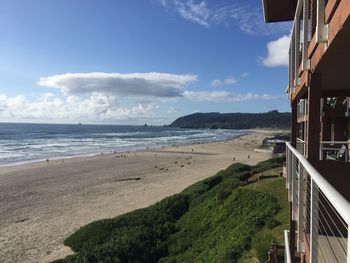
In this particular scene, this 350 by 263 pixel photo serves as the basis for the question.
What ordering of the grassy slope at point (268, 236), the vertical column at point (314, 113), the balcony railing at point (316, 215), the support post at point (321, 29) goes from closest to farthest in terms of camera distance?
the balcony railing at point (316, 215), the support post at point (321, 29), the vertical column at point (314, 113), the grassy slope at point (268, 236)

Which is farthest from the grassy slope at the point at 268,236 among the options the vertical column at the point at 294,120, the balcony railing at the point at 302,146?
the balcony railing at the point at 302,146

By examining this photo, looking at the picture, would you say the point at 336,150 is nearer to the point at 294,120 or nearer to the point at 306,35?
the point at 294,120

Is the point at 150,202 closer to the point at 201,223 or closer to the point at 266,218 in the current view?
the point at 201,223

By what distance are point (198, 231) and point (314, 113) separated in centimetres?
1092

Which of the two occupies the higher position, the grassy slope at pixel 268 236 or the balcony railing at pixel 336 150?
the balcony railing at pixel 336 150

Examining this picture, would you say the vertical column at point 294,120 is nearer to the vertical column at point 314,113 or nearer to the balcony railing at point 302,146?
the balcony railing at point 302,146

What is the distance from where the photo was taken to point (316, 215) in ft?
9.58

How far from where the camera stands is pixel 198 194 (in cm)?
2077

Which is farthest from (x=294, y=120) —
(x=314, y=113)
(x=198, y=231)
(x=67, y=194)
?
(x=67, y=194)

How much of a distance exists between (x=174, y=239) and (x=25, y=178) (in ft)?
81.9

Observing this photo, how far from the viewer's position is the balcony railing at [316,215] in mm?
1757

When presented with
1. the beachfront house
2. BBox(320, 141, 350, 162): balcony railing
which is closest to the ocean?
BBox(320, 141, 350, 162): balcony railing

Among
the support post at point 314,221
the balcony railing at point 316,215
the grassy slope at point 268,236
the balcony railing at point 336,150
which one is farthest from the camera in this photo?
the grassy slope at point 268,236

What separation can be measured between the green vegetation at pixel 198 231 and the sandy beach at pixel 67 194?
2269 millimetres
